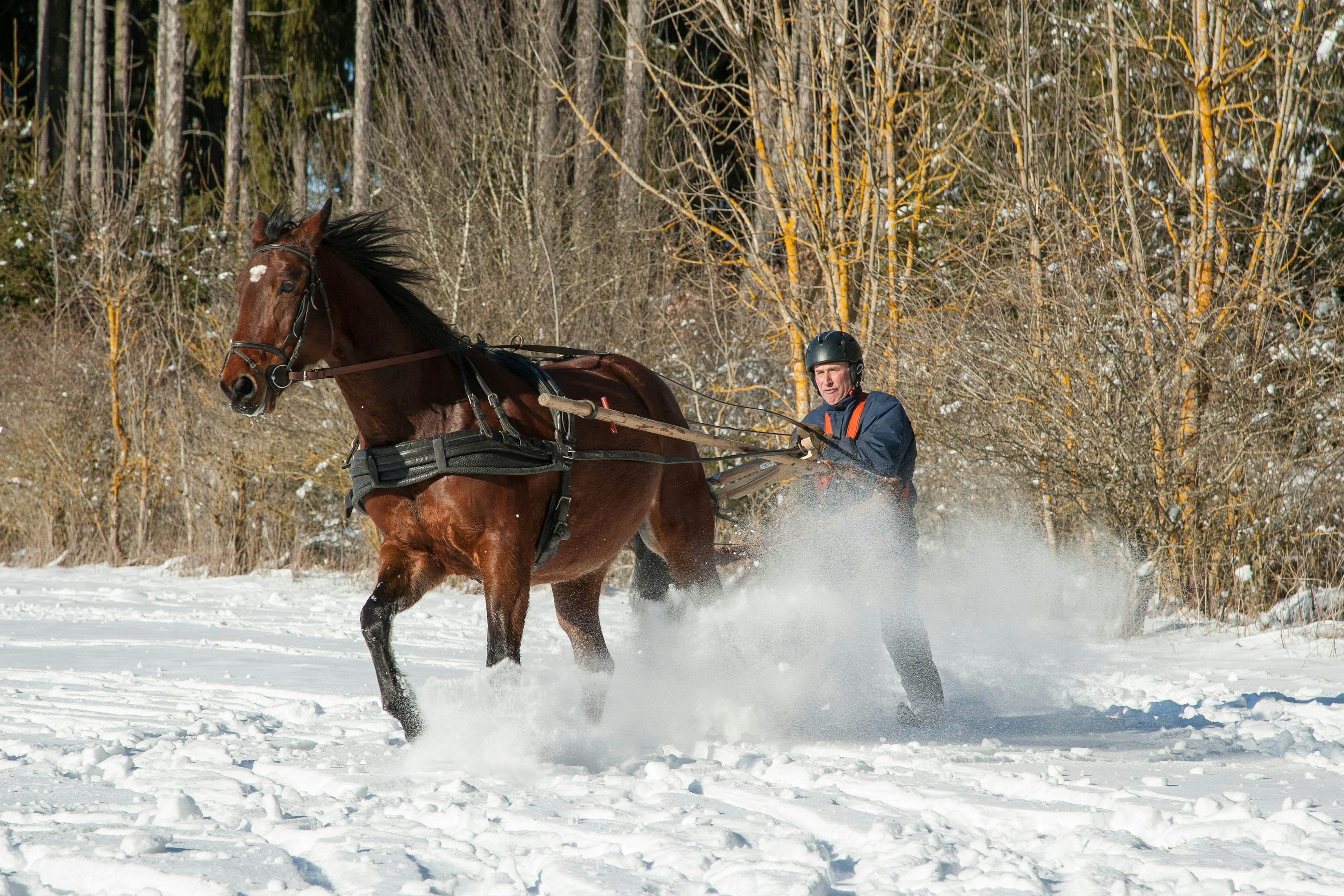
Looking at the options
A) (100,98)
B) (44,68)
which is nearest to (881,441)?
(100,98)

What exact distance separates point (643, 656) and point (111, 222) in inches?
401

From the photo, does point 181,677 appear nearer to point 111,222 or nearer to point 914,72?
point 914,72

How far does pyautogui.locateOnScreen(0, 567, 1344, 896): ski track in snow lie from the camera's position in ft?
8.82

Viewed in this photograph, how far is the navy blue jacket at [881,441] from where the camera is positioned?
482cm

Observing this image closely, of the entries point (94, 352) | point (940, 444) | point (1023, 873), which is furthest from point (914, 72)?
point (94, 352)

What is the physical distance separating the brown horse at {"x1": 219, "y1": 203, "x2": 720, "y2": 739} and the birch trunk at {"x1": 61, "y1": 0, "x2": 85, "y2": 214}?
14612 mm

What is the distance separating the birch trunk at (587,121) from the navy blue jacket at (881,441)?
650 centimetres

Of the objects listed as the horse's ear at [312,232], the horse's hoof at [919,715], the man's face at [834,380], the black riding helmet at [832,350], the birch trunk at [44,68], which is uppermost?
the birch trunk at [44,68]

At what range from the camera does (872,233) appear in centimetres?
874

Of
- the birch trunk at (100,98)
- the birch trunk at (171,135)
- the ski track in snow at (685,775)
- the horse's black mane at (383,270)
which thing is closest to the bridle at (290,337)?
the horse's black mane at (383,270)

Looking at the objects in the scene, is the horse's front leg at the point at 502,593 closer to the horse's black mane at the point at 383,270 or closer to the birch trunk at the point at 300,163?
the horse's black mane at the point at 383,270

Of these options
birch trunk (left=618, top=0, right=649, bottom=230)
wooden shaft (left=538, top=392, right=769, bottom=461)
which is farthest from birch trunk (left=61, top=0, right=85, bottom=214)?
wooden shaft (left=538, top=392, right=769, bottom=461)

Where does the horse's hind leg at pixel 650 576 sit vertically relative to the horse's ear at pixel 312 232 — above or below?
below

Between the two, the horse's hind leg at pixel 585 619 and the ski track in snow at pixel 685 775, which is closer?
the ski track in snow at pixel 685 775
